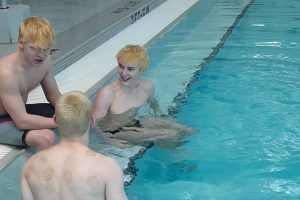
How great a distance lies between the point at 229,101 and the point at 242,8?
158 inches

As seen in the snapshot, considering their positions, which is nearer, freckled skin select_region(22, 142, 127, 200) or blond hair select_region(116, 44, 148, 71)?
freckled skin select_region(22, 142, 127, 200)

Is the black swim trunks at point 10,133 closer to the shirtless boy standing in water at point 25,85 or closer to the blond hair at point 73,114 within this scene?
the shirtless boy standing in water at point 25,85

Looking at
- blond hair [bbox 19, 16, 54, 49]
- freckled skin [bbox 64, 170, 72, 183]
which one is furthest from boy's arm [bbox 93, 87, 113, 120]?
freckled skin [bbox 64, 170, 72, 183]

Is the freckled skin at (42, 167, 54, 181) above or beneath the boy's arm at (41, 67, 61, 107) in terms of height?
above

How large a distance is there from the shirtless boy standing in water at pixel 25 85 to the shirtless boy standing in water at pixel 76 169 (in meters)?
1.00

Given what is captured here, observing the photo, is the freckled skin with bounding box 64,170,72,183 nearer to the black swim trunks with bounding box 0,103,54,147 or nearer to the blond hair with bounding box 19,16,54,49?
the blond hair with bounding box 19,16,54,49

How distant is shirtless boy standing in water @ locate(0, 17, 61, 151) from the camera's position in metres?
3.22

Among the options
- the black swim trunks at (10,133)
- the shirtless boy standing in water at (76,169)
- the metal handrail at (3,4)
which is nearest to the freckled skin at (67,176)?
the shirtless boy standing in water at (76,169)

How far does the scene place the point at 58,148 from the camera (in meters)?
2.39

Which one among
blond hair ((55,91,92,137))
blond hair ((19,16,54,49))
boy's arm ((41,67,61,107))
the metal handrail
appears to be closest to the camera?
blond hair ((55,91,92,137))

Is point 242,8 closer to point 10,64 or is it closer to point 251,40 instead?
point 251,40

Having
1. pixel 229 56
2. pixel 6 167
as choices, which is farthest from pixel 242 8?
pixel 6 167

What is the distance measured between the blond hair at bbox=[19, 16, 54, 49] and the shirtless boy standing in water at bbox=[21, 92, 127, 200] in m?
0.96

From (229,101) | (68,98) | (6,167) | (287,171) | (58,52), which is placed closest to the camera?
(68,98)
